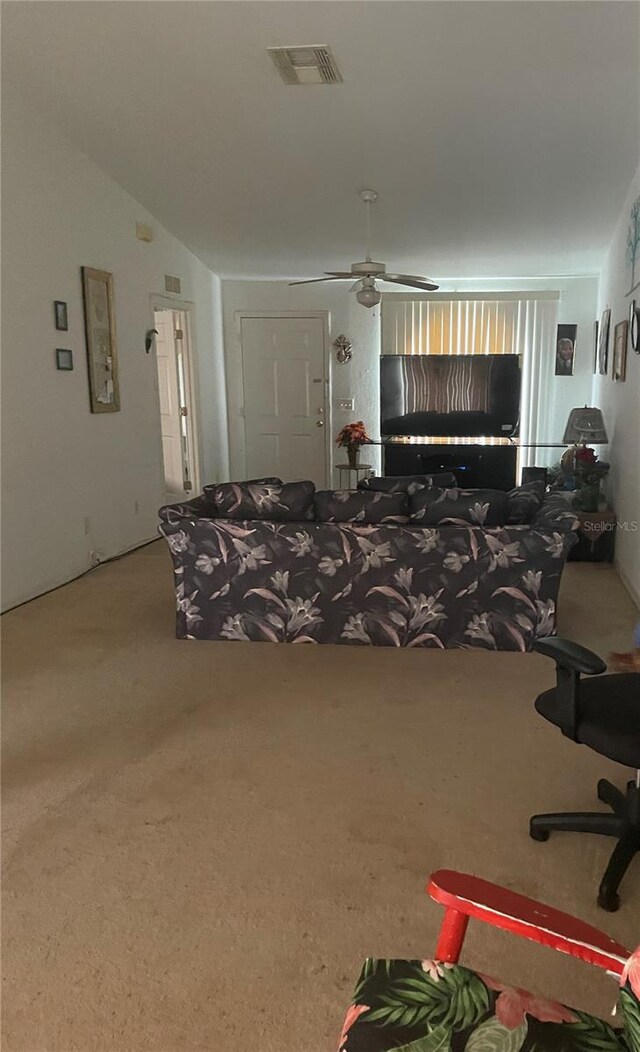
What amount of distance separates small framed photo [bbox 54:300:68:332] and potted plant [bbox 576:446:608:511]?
12.2 ft

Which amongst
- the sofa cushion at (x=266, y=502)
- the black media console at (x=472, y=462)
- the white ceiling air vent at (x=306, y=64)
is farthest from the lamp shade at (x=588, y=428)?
the white ceiling air vent at (x=306, y=64)

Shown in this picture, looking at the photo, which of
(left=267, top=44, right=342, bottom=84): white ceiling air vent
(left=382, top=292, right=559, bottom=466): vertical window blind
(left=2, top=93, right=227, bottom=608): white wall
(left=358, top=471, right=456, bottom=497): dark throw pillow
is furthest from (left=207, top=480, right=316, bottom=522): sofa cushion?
(left=382, top=292, right=559, bottom=466): vertical window blind

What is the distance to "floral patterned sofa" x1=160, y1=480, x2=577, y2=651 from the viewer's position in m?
3.52

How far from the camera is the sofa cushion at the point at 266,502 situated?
148 inches

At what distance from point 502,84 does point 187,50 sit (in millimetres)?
1602

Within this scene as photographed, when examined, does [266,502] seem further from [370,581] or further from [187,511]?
[370,581]

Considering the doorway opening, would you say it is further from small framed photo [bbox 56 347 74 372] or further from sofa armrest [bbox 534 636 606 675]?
sofa armrest [bbox 534 636 606 675]

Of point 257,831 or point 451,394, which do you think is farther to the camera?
point 451,394

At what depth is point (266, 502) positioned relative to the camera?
3.79m

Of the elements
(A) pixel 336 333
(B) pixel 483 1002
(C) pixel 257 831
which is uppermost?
(A) pixel 336 333

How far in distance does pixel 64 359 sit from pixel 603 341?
4.55m

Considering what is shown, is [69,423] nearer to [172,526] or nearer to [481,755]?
[172,526]

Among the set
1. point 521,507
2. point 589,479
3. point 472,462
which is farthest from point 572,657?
point 472,462

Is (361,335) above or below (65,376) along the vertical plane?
above
